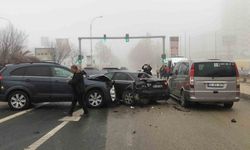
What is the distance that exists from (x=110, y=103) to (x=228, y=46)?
348 ft

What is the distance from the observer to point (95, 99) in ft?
54.2

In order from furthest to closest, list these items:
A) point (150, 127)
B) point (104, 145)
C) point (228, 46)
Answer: point (228, 46)
point (150, 127)
point (104, 145)

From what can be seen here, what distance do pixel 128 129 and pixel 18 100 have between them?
611 centimetres

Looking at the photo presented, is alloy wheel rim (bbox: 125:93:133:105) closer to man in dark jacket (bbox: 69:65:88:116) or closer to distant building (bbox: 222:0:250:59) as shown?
man in dark jacket (bbox: 69:65:88:116)

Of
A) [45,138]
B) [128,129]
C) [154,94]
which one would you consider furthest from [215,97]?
[45,138]

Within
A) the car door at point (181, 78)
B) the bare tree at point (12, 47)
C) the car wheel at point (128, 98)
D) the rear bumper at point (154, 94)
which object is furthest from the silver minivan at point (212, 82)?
the bare tree at point (12, 47)

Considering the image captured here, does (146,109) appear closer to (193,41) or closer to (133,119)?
(133,119)

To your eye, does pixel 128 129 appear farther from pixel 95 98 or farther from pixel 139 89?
pixel 139 89

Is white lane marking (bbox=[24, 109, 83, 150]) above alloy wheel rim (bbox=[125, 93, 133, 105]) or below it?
below

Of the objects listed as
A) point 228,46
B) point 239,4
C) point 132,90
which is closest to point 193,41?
point 239,4

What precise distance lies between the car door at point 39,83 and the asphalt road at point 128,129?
548 millimetres

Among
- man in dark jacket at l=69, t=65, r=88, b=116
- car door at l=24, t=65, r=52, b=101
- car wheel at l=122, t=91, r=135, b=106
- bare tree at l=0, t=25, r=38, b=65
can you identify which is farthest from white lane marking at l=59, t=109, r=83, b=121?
bare tree at l=0, t=25, r=38, b=65

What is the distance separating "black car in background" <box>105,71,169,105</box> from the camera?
17.4 metres

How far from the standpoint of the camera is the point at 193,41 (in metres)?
160
